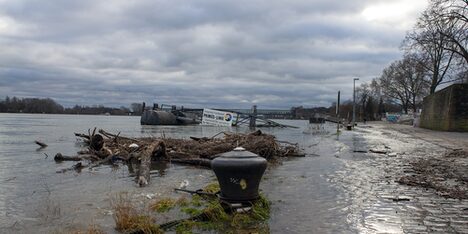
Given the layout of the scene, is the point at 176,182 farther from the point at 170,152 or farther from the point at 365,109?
the point at 365,109

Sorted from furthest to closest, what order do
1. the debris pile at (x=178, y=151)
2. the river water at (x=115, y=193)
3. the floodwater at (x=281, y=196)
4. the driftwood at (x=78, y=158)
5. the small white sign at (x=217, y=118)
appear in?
1. the small white sign at (x=217, y=118)
2. the driftwood at (x=78, y=158)
3. the debris pile at (x=178, y=151)
4. the river water at (x=115, y=193)
5. the floodwater at (x=281, y=196)

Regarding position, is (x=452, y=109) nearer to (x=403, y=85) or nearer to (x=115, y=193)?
(x=115, y=193)

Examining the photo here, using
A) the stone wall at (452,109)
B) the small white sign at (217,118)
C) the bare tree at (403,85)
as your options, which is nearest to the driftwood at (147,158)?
the stone wall at (452,109)

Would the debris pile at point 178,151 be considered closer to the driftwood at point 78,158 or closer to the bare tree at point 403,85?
the driftwood at point 78,158

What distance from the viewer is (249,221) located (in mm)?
7137

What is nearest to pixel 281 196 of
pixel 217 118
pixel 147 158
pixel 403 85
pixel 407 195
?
pixel 407 195

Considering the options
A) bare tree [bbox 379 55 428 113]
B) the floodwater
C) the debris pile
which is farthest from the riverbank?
bare tree [bbox 379 55 428 113]

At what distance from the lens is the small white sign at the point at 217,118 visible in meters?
84.8

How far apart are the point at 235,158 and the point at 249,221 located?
101 centimetres

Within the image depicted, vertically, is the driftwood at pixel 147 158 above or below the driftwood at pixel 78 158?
above

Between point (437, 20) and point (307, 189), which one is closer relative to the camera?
point (307, 189)

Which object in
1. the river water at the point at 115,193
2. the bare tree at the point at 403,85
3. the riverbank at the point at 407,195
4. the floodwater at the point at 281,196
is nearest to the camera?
the riverbank at the point at 407,195

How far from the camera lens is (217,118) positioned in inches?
3393

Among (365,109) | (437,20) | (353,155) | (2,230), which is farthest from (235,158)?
(365,109)
